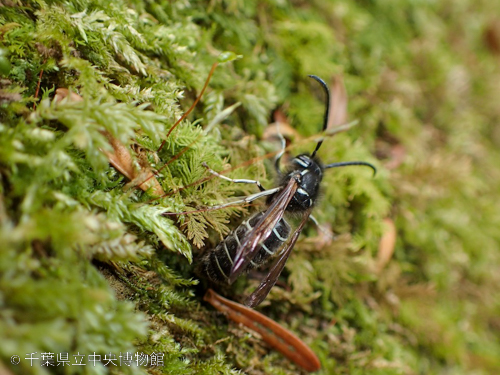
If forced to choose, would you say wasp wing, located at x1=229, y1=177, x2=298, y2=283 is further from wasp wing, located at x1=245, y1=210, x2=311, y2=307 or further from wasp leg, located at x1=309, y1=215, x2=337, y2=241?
wasp leg, located at x1=309, y1=215, x2=337, y2=241

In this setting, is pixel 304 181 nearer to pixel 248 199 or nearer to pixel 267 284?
pixel 248 199

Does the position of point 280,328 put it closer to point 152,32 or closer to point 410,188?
point 410,188

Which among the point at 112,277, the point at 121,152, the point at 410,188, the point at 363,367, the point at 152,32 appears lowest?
the point at 363,367

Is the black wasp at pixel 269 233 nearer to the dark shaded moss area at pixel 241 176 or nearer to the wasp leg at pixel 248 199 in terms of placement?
the wasp leg at pixel 248 199

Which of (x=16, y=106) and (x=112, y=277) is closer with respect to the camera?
(x=16, y=106)

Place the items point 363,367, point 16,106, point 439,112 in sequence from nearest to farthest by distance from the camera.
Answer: point 16,106 → point 363,367 → point 439,112

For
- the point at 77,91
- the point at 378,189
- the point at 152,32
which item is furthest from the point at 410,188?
the point at 77,91

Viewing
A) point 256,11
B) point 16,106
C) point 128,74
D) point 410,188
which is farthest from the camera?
point 410,188

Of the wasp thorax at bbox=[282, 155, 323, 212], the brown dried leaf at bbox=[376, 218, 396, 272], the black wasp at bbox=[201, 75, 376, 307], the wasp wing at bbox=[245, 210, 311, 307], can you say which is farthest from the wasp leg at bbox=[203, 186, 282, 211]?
the brown dried leaf at bbox=[376, 218, 396, 272]
